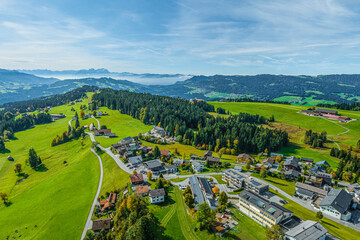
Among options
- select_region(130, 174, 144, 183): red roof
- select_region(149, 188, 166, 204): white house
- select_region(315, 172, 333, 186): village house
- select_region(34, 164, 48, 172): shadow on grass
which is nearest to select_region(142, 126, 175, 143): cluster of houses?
select_region(130, 174, 144, 183): red roof

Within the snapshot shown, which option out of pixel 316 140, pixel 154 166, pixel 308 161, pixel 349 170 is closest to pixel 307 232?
pixel 154 166

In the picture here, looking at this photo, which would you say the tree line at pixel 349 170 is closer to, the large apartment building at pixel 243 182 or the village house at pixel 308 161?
the village house at pixel 308 161

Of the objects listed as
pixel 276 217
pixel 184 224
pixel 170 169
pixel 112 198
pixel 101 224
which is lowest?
pixel 101 224

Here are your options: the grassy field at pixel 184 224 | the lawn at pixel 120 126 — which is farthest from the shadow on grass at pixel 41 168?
the grassy field at pixel 184 224

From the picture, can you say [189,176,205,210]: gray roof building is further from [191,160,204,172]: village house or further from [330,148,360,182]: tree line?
[330,148,360,182]: tree line

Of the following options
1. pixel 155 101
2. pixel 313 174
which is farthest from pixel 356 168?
pixel 155 101

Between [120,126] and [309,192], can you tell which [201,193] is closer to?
[309,192]
